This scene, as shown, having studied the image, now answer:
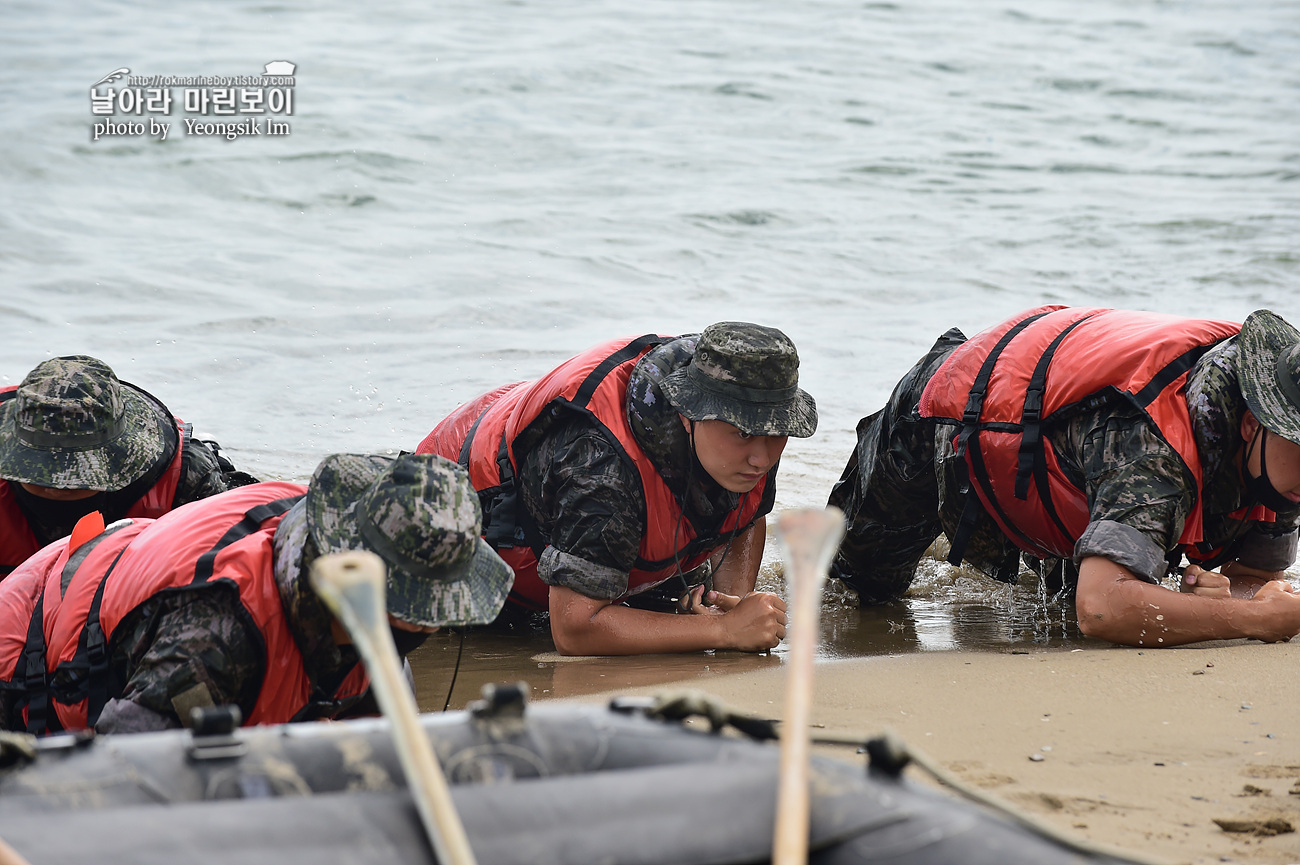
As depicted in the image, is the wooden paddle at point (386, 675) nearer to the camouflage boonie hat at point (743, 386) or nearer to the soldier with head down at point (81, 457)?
the camouflage boonie hat at point (743, 386)

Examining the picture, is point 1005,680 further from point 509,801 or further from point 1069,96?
point 1069,96

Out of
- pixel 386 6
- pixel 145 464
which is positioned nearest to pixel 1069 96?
pixel 386 6

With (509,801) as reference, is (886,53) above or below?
above

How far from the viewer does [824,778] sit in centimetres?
199

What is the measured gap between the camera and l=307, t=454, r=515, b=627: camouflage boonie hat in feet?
8.85

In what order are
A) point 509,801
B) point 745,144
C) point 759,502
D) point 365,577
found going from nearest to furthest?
point 365,577
point 509,801
point 759,502
point 745,144

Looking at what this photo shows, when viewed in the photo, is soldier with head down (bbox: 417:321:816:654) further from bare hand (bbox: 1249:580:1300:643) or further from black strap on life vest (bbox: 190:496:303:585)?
bare hand (bbox: 1249:580:1300:643)

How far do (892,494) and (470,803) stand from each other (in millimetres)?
3542

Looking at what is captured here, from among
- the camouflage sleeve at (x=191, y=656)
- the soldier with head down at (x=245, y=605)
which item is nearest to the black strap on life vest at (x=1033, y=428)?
the soldier with head down at (x=245, y=605)

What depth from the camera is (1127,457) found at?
4008 millimetres

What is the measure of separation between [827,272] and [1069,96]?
10.0m

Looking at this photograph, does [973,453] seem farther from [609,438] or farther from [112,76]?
[112,76]

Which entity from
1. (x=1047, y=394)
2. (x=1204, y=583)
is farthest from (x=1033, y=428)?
(x=1204, y=583)

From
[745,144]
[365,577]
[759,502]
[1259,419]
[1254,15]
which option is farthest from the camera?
[1254,15]
